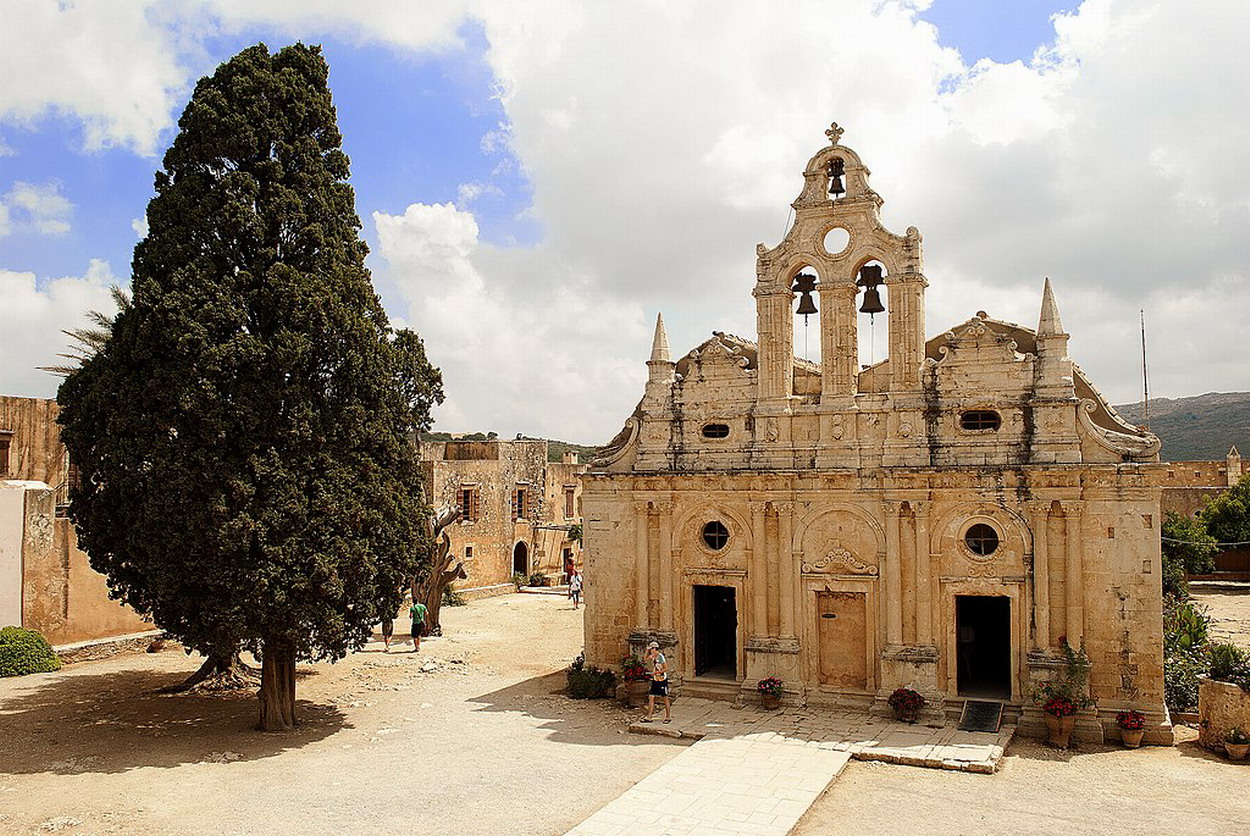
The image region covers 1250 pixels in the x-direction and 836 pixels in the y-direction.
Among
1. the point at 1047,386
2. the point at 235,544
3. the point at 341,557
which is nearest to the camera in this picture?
the point at 235,544

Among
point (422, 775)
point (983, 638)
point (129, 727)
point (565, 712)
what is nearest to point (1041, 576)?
point (983, 638)

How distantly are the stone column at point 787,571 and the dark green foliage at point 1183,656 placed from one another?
676cm

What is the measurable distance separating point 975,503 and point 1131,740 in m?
4.62

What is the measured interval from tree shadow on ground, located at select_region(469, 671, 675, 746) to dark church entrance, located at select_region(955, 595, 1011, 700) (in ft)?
23.0

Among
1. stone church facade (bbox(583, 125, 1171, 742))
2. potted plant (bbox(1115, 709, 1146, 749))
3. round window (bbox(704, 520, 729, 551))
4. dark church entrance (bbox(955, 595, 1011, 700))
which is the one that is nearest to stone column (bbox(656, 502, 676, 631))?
stone church facade (bbox(583, 125, 1171, 742))

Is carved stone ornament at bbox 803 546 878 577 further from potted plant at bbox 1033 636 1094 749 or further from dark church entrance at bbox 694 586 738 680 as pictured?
potted plant at bbox 1033 636 1094 749

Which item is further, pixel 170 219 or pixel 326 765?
pixel 170 219

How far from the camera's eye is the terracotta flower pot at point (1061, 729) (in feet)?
50.9

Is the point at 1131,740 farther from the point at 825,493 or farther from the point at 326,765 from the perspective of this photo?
the point at 326,765

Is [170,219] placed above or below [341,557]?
above

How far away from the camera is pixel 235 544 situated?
14820mm

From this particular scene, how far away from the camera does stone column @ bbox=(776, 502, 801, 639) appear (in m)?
18.3

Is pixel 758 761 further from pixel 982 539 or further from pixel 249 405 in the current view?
pixel 249 405

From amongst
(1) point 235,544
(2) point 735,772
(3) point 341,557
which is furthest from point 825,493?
(1) point 235,544
